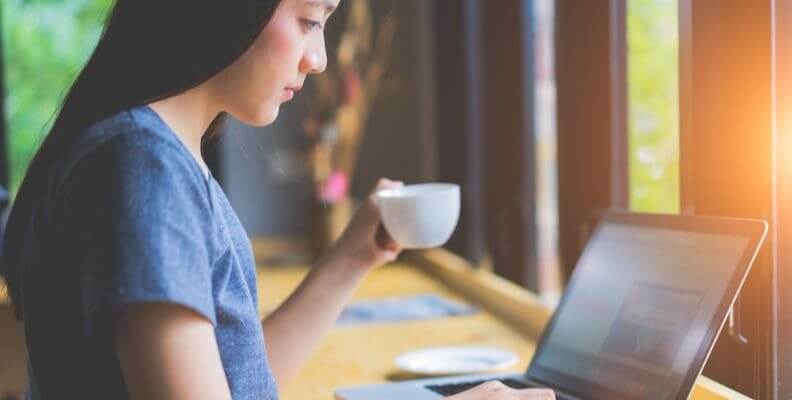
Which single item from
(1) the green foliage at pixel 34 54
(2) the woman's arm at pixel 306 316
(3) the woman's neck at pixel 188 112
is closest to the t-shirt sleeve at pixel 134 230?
(3) the woman's neck at pixel 188 112

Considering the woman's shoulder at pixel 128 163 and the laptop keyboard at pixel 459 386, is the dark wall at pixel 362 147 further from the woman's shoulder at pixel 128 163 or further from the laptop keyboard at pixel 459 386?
the woman's shoulder at pixel 128 163

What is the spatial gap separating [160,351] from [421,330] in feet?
4.24

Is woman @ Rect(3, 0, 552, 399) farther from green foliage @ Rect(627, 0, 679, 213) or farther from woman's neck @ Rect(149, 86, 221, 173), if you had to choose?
green foliage @ Rect(627, 0, 679, 213)

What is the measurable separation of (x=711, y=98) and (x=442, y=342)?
792 millimetres

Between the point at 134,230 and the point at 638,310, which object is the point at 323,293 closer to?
the point at 638,310

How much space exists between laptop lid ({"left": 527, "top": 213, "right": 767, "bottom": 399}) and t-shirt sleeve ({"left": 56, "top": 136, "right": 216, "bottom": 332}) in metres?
0.58

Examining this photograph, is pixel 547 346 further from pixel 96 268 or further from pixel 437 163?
pixel 437 163

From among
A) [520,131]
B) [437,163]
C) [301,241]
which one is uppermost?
[520,131]

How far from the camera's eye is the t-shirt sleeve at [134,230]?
822mm

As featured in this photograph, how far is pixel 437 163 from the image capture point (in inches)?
129

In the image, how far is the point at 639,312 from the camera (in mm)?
1288

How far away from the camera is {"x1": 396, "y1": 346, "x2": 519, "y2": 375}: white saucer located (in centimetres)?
164

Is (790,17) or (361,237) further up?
(790,17)

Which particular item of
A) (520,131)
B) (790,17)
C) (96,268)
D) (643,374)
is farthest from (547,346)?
(520,131)
